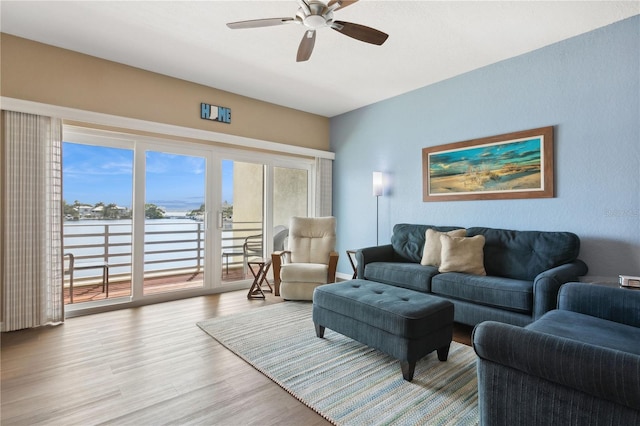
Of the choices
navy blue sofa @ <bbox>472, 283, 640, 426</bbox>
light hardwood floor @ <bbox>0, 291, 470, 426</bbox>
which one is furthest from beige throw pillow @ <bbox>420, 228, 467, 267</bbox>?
navy blue sofa @ <bbox>472, 283, 640, 426</bbox>

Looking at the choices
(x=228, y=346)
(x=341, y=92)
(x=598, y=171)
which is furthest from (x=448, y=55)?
(x=228, y=346)

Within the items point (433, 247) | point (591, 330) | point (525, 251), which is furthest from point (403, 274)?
point (591, 330)

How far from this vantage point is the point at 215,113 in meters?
4.22

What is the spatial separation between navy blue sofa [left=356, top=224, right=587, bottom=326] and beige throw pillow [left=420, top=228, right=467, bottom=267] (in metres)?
0.13

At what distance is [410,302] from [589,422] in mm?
1143

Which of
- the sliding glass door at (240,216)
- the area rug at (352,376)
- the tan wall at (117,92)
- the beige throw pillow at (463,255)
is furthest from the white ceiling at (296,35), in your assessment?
the area rug at (352,376)

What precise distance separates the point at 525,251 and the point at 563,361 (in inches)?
85.6

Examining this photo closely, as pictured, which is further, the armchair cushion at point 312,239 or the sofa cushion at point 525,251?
the armchair cushion at point 312,239

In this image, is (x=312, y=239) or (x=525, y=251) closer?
(x=525, y=251)

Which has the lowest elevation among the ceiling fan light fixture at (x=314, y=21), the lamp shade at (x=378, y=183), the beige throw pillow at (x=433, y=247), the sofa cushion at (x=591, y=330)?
the sofa cushion at (x=591, y=330)

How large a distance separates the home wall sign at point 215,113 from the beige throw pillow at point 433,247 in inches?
121

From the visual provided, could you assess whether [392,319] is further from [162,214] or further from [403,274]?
[162,214]

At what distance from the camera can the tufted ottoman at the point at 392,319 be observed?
2039 mm

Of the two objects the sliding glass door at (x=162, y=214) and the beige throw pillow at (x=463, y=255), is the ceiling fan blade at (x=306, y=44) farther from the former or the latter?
the beige throw pillow at (x=463, y=255)
